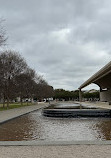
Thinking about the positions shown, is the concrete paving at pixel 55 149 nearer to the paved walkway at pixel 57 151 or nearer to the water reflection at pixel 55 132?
the paved walkway at pixel 57 151

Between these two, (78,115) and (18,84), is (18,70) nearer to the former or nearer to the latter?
(18,84)

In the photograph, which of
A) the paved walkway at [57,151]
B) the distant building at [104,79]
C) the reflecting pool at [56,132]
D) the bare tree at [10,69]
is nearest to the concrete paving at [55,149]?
the paved walkway at [57,151]

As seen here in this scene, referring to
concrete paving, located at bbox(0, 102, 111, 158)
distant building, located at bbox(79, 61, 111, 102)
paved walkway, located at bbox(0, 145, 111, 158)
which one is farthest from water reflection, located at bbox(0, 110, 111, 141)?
distant building, located at bbox(79, 61, 111, 102)

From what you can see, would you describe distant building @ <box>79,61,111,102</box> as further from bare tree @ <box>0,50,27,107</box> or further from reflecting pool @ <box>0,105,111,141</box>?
reflecting pool @ <box>0,105,111,141</box>

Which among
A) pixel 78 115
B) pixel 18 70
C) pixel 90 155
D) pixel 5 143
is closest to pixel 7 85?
pixel 18 70

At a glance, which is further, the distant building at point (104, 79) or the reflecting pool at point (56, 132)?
the distant building at point (104, 79)

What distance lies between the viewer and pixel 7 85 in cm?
3903

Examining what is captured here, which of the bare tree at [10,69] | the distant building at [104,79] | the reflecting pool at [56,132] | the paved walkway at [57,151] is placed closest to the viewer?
the paved walkway at [57,151]

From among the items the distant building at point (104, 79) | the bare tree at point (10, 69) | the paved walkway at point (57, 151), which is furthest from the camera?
the distant building at point (104, 79)

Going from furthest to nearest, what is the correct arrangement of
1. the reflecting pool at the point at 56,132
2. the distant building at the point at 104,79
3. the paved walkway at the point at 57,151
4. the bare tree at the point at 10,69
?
the distant building at the point at 104,79
the bare tree at the point at 10,69
the reflecting pool at the point at 56,132
the paved walkway at the point at 57,151

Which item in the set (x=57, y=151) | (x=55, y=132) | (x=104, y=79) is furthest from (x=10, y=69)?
(x=57, y=151)

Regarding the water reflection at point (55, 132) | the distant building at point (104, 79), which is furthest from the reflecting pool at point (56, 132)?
the distant building at point (104, 79)

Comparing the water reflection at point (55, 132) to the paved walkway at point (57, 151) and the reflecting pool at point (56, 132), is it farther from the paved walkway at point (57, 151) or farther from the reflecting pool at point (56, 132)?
the paved walkway at point (57, 151)

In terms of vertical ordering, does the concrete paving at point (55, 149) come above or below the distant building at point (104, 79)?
below
